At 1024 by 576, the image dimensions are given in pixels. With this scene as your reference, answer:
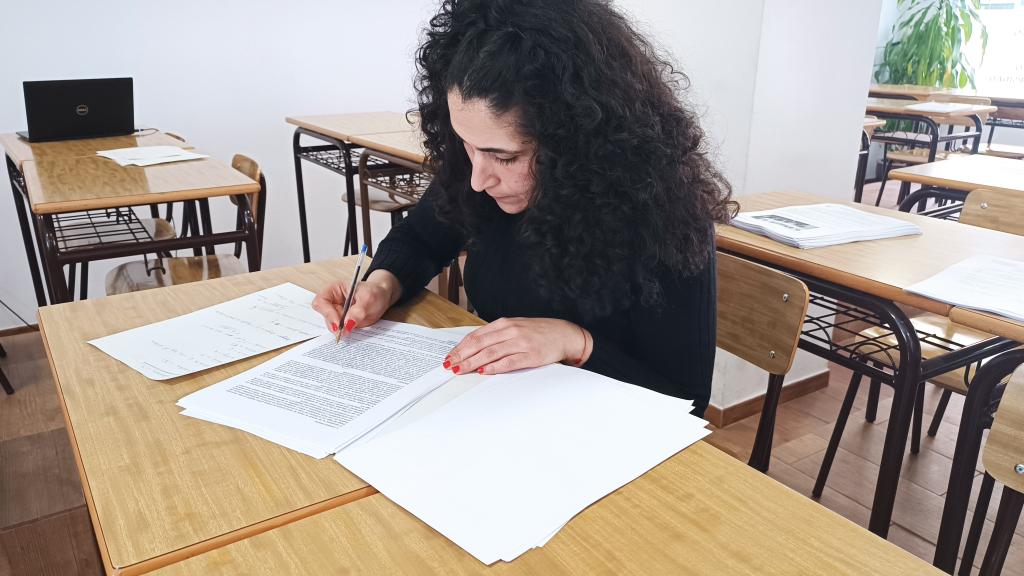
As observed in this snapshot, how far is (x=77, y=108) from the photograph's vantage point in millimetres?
2582

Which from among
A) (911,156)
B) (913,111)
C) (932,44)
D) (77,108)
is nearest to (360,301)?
(77,108)

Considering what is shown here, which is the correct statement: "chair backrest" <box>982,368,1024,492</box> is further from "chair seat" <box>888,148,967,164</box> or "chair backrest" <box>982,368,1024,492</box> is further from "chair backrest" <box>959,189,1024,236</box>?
"chair seat" <box>888,148,967,164</box>

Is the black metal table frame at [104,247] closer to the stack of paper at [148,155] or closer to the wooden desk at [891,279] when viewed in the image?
the stack of paper at [148,155]

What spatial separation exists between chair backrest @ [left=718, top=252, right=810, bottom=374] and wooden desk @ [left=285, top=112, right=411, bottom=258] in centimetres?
171

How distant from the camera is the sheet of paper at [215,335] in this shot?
929 mm

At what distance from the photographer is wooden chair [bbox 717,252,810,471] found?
120cm

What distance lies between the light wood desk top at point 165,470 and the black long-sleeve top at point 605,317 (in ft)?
1.29

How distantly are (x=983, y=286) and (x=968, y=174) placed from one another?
5.12 feet

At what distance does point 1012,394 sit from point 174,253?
10.3ft

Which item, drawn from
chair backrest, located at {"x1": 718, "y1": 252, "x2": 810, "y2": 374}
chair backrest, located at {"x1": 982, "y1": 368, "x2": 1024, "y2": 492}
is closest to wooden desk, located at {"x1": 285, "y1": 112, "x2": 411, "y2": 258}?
chair backrest, located at {"x1": 718, "y1": 252, "x2": 810, "y2": 374}

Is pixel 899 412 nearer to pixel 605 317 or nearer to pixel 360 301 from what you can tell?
pixel 605 317

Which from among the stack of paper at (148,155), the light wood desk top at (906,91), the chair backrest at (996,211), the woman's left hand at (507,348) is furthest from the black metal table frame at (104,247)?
the light wood desk top at (906,91)

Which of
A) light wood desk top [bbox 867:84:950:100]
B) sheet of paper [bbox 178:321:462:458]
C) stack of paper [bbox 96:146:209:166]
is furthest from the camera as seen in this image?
light wood desk top [bbox 867:84:950:100]

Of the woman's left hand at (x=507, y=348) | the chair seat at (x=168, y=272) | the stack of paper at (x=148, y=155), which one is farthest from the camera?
the stack of paper at (x=148, y=155)
